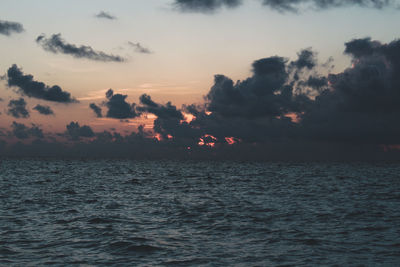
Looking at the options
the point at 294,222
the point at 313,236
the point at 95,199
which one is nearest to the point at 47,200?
the point at 95,199

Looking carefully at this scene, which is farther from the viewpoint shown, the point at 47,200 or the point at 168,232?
the point at 47,200

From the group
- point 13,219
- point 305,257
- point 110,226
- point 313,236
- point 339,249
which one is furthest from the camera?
point 13,219

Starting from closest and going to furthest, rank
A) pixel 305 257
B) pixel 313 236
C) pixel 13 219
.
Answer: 1. pixel 305 257
2. pixel 313 236
3. pixel 13 219

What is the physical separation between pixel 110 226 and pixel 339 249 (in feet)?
42.1

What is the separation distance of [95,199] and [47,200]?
4.27 meters

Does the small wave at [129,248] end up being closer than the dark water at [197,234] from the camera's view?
No

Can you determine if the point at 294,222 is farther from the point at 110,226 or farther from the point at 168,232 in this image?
the point at 110,226

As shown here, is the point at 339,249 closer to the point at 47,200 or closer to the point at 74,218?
the point at 74,218

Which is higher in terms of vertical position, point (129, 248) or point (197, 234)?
point (129, 248)

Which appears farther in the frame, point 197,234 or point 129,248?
point 197,234

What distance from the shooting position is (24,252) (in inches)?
672

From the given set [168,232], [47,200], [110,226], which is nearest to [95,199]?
[47,200]

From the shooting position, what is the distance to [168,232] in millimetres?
21719

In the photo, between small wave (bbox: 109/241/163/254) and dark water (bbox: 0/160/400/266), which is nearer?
dark water (bbox: 0/160/400/266)
